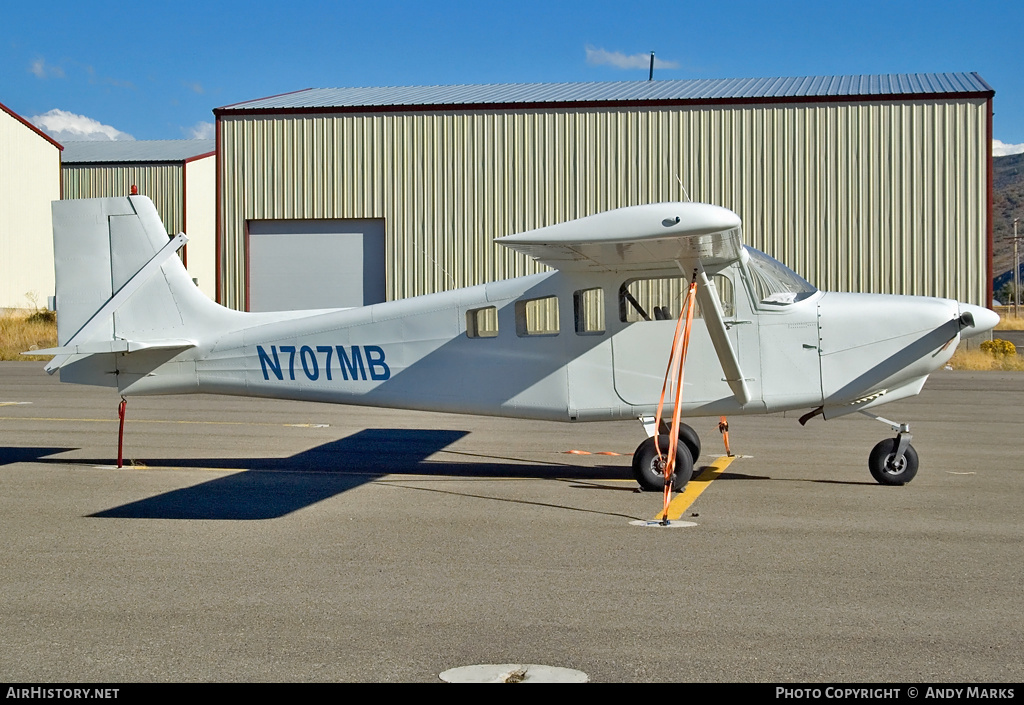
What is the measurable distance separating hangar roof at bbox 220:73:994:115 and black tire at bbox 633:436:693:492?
21.6 meters

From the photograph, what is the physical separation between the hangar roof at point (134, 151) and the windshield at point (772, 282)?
4237cm

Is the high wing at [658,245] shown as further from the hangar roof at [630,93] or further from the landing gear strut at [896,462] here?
the hangar roof at [630,93]

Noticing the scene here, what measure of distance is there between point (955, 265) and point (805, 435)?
17.0 meters

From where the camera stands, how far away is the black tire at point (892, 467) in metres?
9.37

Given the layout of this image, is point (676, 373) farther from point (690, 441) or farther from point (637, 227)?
point (637, 227)

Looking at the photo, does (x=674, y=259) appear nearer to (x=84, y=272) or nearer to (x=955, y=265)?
(x=84, y=272)

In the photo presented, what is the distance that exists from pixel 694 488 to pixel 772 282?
6.69ft

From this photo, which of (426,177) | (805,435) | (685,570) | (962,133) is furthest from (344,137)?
(685,570)

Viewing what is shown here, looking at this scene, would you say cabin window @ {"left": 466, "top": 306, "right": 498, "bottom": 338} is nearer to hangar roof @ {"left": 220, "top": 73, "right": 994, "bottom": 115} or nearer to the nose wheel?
the nose wheel

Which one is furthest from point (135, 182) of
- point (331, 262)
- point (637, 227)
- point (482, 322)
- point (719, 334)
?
point (637, 227)

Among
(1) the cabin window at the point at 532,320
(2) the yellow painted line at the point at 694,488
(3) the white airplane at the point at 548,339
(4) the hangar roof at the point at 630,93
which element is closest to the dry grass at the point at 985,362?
(4) the hangar roof at the point at 630,93

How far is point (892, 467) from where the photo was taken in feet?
30.8

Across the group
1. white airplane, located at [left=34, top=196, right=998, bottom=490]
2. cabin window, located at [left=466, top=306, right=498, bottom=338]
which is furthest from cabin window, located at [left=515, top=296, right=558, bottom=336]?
cabin window, located at [left=466, top=306, right=498, bottom=338]

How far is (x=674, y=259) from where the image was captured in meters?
8.80
